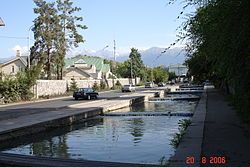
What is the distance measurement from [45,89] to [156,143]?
157 feet

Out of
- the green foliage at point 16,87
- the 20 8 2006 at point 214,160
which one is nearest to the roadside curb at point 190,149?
the 20 8 2006 at point 214,160

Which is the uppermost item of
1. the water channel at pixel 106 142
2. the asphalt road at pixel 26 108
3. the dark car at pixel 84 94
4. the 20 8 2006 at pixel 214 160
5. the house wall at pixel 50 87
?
the house wall at pixel 50 87

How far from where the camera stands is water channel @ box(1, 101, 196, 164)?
1425 centimetres

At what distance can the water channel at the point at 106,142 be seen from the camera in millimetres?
14246

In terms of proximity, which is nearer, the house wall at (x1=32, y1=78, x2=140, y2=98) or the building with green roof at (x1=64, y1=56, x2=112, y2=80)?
the house wall at (x1=32, y1=78, x2=140, y2=98)

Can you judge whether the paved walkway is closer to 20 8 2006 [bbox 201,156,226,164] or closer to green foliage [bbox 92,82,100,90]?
20 8 2006 [bbox 201,156,226,164]

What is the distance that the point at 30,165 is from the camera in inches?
448

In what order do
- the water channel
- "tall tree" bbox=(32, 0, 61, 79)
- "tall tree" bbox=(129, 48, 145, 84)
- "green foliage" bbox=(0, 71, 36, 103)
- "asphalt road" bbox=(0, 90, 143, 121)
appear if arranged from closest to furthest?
the water channel, "asphalt road" bbox=(0, 90, 143, 121), "green foliage" bbox=(0, 71, 36, 103), "tall tree" bbox=(32, 0, 61, 79), "tall tree" bbox=(129, 48, 145, 84)

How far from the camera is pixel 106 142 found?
57.1 ft

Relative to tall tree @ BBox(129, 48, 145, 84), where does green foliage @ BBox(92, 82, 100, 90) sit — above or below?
below

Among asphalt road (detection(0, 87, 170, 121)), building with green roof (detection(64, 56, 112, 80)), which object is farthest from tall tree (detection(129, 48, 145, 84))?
asphalt road (detection(0, 87, 170, 121))

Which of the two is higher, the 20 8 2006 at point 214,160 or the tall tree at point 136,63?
the tall tree at point 136,63

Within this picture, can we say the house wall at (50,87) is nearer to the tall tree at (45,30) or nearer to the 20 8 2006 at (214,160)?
the tall tree at (45,30)

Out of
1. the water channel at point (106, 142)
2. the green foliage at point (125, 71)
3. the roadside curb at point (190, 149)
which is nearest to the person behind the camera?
the roadside curb at point (190, 149)
